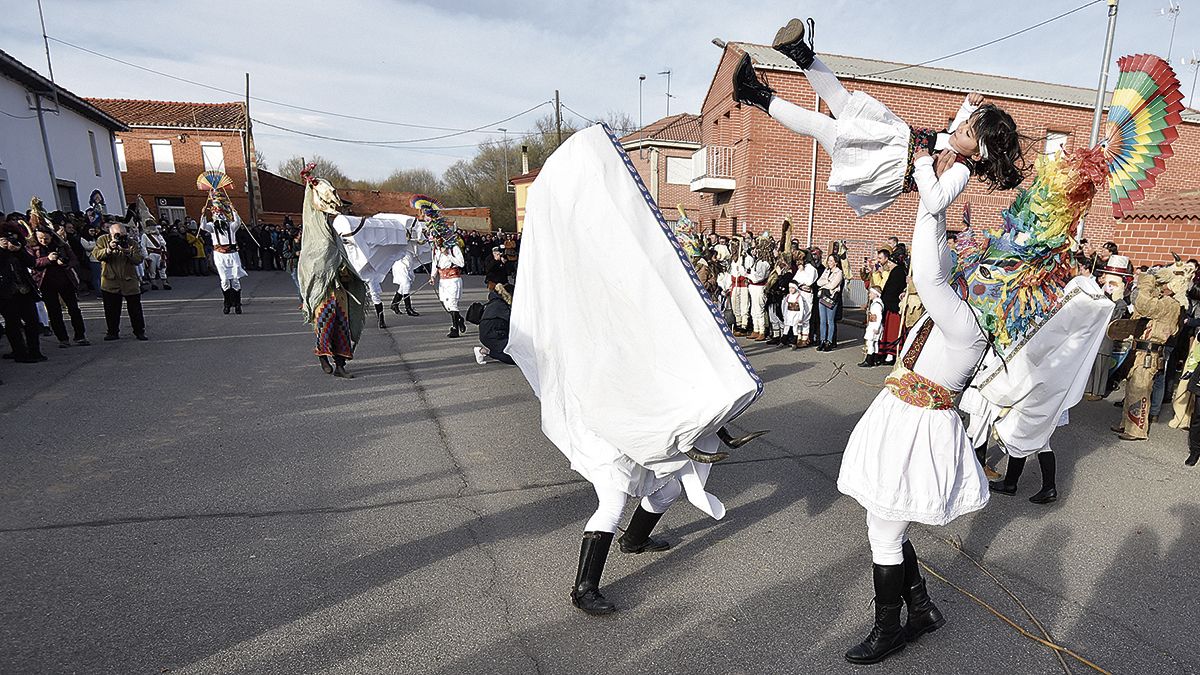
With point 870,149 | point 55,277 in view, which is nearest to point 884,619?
point 870,149

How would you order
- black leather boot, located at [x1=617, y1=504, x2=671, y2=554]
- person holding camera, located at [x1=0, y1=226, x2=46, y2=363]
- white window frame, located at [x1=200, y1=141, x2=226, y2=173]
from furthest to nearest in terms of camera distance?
white window frame, located at [x1=200, y1=141, x2=226, y2=173] < person holding camera, located at [x1=0, y1=226, x2=46, y2=363] < black leather boot, located at [x1=617, y1=504, x2=671, y2=554]

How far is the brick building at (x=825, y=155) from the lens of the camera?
53.0ft

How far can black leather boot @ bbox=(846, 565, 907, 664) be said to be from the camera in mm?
2471

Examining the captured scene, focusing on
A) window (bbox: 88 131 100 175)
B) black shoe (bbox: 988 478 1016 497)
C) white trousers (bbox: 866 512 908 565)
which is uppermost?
window (bbox: 88 131 100 175)

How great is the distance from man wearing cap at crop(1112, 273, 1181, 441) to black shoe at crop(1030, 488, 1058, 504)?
223cm

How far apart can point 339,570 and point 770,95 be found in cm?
317

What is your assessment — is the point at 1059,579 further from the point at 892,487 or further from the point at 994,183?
the point at 994,183

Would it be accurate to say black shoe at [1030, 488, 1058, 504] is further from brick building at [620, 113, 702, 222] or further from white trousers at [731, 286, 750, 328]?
brick building at [620, 113, 702, 222]

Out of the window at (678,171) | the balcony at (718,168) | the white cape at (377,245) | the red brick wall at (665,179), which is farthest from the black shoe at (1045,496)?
the window at (678,171)

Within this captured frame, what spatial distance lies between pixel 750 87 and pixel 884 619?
232 cm

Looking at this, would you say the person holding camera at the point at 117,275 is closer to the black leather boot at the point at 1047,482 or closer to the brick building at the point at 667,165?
the black leather boot at the point at 1047,482

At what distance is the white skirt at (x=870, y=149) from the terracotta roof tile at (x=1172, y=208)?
880cm

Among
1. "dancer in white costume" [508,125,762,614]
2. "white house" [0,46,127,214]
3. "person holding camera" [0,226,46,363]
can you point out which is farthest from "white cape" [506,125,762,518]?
"white house" [0,46,127,214]

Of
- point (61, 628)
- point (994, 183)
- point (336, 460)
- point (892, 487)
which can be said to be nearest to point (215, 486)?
point (336, 460)
